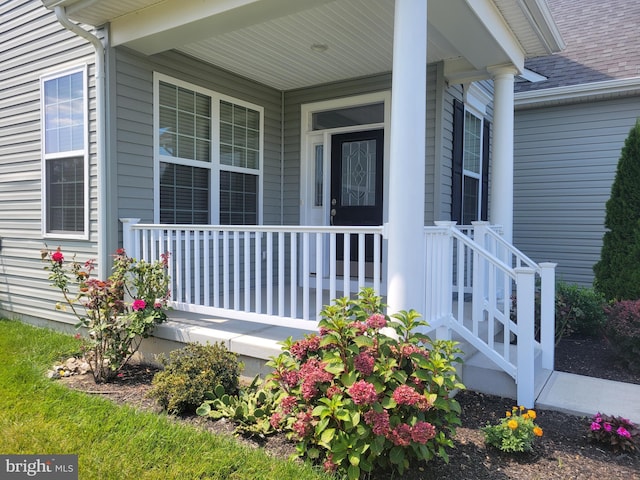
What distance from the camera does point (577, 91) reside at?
6543 millimetres

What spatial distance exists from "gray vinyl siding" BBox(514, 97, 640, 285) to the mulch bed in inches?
139

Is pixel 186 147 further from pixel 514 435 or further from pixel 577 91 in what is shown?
pixel 577 91

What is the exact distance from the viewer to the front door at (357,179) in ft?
18.2

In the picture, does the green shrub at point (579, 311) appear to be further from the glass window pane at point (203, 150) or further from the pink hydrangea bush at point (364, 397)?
the glass window pane at point (203, 150)

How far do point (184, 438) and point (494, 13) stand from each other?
410 centimetres

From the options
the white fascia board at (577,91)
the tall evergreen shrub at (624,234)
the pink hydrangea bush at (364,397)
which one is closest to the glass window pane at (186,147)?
the pink hydrangea bush at (364,397)

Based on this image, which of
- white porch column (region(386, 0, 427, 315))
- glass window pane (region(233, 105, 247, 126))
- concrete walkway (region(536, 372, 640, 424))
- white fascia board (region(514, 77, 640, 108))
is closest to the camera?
white porch column (region(386, 0, 427, 315))

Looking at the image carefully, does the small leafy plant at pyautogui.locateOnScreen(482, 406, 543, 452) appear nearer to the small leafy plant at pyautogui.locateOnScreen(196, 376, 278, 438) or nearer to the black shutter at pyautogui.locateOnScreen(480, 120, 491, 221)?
the small leafy plant at pyautogui.locateOnScreen(196, 376, 278, 438)

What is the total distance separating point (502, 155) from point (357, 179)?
5.45ft

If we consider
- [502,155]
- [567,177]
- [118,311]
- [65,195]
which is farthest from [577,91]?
[65,195]

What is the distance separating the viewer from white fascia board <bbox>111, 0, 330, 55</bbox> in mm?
3486

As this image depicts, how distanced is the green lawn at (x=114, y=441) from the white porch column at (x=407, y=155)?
129 centimetres

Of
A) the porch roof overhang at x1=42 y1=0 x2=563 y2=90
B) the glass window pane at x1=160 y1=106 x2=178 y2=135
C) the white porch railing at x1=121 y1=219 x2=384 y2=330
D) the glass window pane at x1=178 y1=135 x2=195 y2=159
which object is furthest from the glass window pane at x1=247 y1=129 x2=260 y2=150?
the white porch railing at x1=121 y1=219 x2=384 y2=330

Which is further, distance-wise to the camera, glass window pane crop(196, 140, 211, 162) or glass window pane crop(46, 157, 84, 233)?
glass window pane crop(196, 140, 211, 162)
